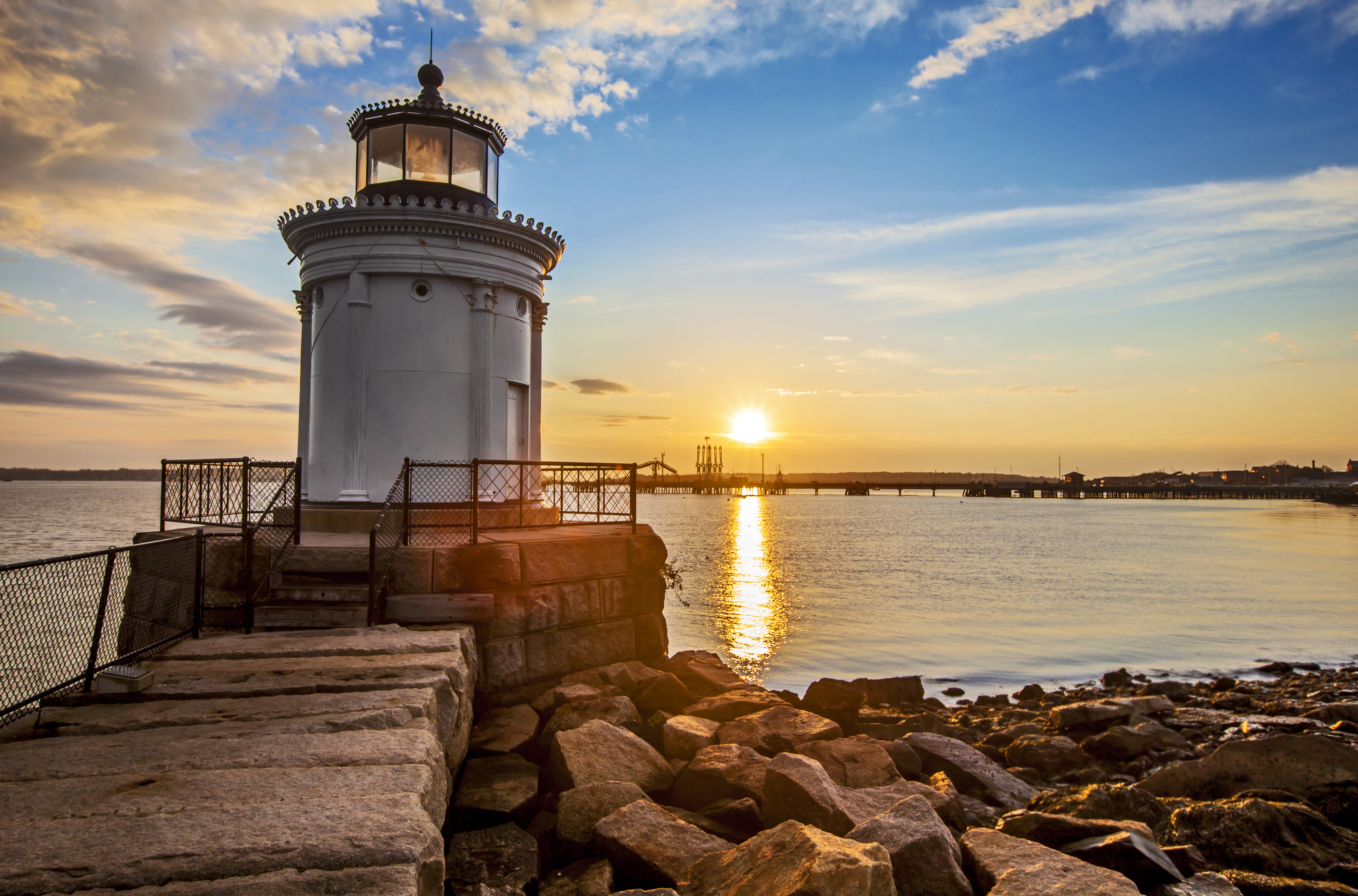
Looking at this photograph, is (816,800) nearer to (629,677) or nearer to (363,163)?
(629,677)

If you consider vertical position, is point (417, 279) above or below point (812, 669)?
above

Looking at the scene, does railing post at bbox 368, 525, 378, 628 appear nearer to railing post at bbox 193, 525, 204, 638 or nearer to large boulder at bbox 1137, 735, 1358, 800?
railing post at bbox 193, 525, 204, 638

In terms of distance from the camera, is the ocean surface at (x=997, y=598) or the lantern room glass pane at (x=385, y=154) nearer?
the lantern room glass pane at (x=385, y=154)

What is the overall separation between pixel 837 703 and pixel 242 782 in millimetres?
7671

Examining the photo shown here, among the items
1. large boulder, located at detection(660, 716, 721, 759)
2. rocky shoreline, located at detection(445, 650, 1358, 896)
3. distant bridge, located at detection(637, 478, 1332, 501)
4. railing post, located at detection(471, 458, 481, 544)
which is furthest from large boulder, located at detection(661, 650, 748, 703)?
distant bridge, located at detection(637, 478, 1332, 501)

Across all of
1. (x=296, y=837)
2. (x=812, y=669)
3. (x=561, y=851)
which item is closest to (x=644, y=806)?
(x=561, y=851)

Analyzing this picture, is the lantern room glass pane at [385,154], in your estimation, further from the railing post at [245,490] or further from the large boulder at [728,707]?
the large boulder at [728,707]

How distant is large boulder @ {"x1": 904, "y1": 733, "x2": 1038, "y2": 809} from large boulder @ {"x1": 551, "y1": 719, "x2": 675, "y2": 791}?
116 inches

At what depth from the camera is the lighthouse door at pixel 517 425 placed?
12.1 metres

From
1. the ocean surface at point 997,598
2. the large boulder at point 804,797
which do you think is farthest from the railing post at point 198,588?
the ocean surface at point 997,598

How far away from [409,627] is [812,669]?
10.4 m

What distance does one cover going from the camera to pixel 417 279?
11289 mm

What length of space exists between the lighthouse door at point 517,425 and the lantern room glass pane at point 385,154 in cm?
386

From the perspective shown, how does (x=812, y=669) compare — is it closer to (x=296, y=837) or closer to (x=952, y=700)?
(x=952, y=700)
